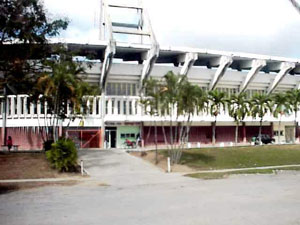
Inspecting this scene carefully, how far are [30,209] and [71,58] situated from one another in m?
19.4

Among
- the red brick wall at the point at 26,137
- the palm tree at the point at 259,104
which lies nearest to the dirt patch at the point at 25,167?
the red brick wall at the point at 26,137

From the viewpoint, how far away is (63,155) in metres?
24.7

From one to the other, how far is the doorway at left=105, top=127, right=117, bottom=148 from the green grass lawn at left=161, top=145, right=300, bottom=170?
51.6 feet

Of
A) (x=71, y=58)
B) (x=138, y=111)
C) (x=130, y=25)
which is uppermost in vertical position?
(x=130, y=25)

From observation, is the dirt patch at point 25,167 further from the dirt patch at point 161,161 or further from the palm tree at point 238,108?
the palm tree at point 238,108

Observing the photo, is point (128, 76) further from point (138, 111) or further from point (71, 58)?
point (71, 58)

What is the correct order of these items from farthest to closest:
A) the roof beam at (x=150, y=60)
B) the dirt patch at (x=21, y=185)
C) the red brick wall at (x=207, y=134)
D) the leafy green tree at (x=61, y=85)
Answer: the red brick wall at (x=207, y=134)
the roof beam at (x=150, y=60)
the leafy green tree at (x=61, y=85)
the dirt patch at (x=21, y=185)

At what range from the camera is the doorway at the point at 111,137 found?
49.1 metres

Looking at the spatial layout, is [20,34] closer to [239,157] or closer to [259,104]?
[239,157]

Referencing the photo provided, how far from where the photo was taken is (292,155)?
116ft

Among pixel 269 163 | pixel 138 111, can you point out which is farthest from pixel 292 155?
pixel 138 111

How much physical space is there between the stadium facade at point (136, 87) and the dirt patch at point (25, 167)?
14.3 meters

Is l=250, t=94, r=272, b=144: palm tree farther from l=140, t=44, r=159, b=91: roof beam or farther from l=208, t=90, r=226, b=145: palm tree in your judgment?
l=140, t=44, r=159, b=91: roof beam

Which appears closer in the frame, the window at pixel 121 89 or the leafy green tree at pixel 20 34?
the leafy green tree at pixel 20 34
